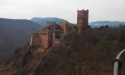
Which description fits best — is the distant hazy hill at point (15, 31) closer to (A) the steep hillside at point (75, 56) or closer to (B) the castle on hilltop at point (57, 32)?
(B) the castle on hilltop at point (57, 32)

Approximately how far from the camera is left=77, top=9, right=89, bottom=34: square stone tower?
47.4 m

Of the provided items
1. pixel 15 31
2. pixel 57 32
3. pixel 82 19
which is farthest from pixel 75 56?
pixel 15 31

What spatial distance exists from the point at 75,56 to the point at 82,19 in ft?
26.4

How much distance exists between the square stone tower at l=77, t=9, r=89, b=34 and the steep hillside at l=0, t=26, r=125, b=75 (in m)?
0.99

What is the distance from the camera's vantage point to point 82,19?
4769 cm

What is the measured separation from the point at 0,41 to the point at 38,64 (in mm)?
92583

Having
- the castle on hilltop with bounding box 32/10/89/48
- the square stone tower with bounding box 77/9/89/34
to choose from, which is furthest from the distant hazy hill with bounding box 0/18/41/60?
the square stone tower with bounding box 77/9/89/34

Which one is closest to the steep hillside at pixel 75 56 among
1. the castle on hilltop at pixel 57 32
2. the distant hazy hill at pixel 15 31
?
the castle on hilltop at pixel 57 32

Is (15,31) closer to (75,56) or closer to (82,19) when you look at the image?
(82,19)

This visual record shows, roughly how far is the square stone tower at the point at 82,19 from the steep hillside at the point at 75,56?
99 centimetres

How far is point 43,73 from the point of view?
4356 cm

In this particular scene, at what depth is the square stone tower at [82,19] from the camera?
156ft

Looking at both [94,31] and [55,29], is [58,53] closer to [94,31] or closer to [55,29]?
[55,29]

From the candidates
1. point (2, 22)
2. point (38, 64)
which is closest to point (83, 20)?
point (38, 64)
